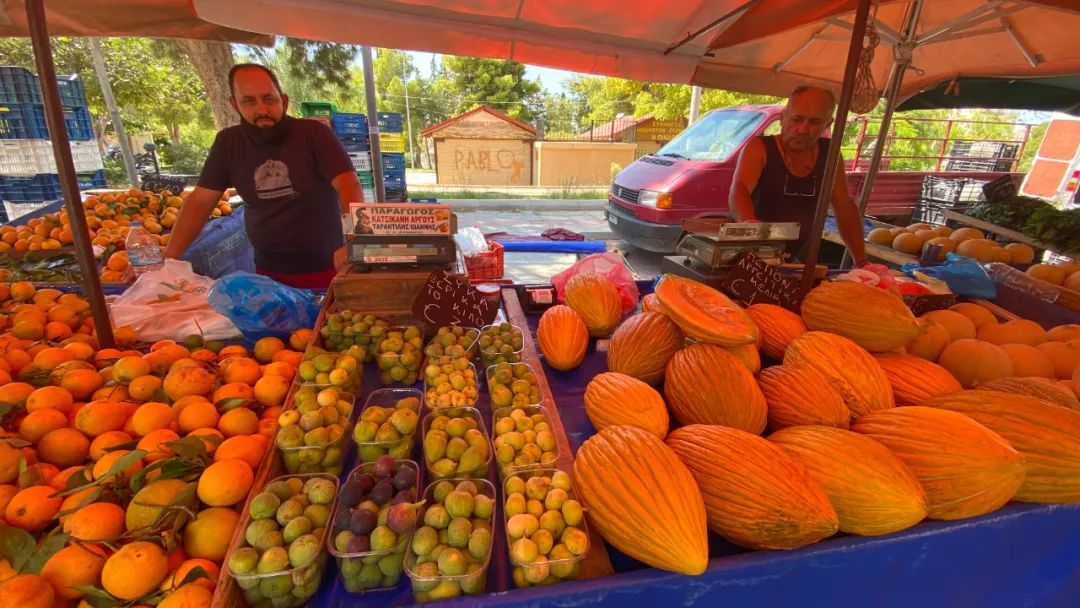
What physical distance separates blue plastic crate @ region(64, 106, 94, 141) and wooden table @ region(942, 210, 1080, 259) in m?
11.3

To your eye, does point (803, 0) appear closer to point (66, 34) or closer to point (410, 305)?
point (410, 305)

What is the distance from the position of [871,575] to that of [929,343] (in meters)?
1.00

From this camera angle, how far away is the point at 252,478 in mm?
1111

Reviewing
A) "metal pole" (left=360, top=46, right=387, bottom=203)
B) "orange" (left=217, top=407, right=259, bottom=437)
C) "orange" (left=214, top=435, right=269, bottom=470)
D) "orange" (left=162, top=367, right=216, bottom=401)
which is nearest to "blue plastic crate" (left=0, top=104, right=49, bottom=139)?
"metal pole" (left=360, top=46, right=387, bottom=203)

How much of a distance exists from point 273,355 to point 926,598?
2047 millimetres

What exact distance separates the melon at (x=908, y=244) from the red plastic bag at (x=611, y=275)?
304 cm

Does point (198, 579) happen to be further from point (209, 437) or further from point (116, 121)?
point (116, 121)

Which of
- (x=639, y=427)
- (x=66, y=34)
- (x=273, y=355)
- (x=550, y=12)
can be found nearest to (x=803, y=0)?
(x=550, y=12)

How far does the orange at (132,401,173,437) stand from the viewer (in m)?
1.23

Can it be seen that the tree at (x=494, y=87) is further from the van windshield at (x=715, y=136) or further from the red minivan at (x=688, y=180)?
the red minivan at (x=688, y=180)

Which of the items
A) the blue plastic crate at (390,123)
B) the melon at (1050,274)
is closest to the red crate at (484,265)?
the melon at (1050,274)

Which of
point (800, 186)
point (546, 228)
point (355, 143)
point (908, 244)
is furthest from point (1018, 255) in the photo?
point (546, 228)

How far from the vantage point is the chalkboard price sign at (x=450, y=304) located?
180 centimetres

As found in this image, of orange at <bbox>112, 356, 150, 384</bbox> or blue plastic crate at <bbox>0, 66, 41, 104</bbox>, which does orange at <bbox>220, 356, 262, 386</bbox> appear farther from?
blue plastic crate at <bbox>0, 66, 41, 104</bbox>
